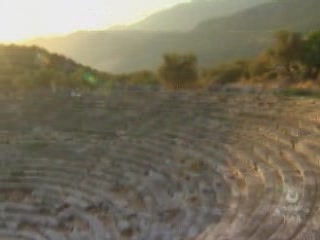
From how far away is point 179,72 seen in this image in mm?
27891

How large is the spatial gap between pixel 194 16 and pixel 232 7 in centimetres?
1087

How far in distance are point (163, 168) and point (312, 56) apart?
15265 mm

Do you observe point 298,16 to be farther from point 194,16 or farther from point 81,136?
point 194,16

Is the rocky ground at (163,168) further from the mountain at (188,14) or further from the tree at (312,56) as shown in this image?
the mountain at (188,14)

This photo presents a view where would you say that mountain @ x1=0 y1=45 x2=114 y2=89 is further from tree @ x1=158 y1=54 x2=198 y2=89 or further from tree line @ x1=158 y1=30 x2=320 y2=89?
tree line @ x1=158 y1=30 x2=320 y2=89

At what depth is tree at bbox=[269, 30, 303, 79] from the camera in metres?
28.5

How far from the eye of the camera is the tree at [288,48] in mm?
28516

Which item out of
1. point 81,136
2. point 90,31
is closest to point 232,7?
point 90,31

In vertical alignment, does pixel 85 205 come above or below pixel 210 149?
below

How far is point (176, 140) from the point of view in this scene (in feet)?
51.9

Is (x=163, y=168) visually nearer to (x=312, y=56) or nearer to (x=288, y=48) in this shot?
(x=312, y=56)

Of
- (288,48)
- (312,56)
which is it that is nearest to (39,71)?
(288,48)

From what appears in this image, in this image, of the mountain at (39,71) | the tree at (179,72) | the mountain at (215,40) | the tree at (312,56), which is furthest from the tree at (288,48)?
the mountain at (215,40)

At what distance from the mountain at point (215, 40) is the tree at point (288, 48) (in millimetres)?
26200
